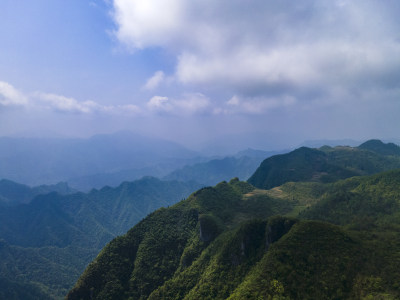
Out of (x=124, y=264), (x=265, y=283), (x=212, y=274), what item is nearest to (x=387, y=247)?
(x=265, y=283)

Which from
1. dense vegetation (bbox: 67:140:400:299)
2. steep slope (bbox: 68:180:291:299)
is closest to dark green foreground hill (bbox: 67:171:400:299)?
dense vegetation (bbox: 67:140:400:299)

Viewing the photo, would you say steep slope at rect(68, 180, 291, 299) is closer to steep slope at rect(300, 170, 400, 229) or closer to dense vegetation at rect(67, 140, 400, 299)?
dense vegetation at rect(67, 140, 400, 299)

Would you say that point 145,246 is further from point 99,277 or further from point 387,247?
point 387,247

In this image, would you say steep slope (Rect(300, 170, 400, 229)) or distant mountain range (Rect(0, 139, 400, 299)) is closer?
distant mountain range (Rect(0, 139, 400, 299))

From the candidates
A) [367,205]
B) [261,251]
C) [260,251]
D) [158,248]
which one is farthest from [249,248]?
[367,205]

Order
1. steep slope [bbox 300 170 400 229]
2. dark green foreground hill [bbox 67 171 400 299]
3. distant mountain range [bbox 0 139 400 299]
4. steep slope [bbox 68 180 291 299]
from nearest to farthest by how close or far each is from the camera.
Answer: dark green foreground hill [bbox 67 171 400 299] < distant mountain range [bbox 0 139 400 299] < steep slope [bbox 68 180 291 299] < steep slope [bbox 300 170 400 229]

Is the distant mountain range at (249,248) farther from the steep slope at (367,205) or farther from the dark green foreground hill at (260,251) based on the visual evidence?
the steep slope at (367,205)

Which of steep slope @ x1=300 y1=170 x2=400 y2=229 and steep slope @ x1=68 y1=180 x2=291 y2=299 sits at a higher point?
steep slope @ x1=300 y1=170 x2=400 y2=229

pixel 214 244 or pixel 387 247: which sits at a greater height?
pixel 387 247
